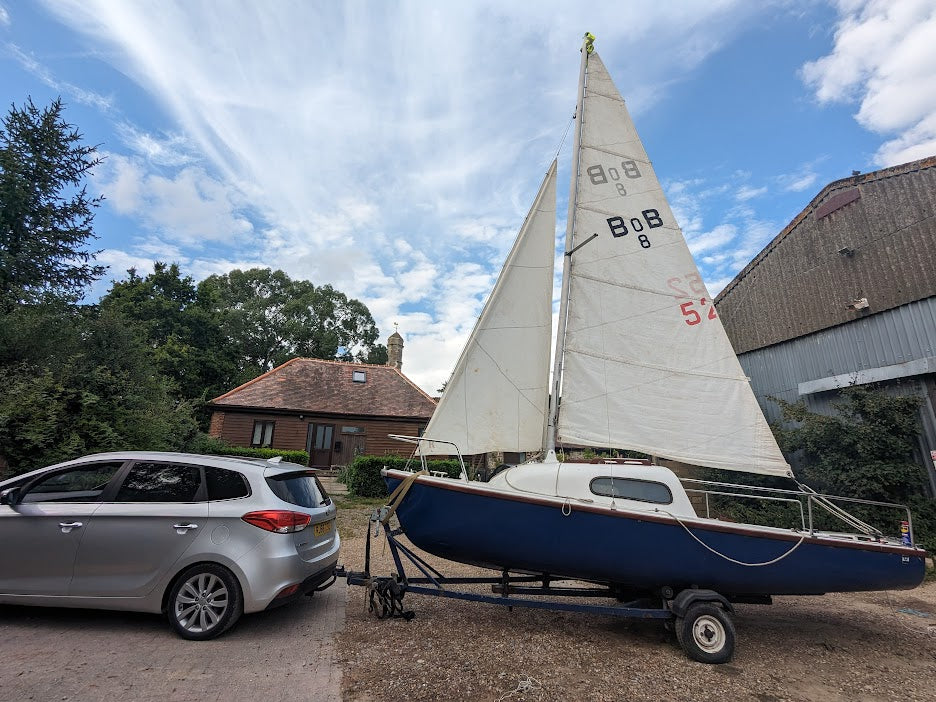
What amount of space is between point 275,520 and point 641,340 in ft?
15.6

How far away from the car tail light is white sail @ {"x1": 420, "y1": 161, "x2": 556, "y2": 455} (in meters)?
1.56

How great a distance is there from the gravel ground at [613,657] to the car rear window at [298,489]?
1344mm

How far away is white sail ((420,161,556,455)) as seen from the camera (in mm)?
5480

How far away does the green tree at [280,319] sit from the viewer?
39562 mm

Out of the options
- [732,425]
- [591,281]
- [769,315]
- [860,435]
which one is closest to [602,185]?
[591,281]

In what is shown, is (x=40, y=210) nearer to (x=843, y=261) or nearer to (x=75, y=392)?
(x=75, y=392)

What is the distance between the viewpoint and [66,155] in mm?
14188

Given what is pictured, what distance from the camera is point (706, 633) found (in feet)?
14.4

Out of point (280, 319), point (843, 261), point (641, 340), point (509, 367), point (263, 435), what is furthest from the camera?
point (280, 319)

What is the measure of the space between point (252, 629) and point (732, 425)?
584 cm

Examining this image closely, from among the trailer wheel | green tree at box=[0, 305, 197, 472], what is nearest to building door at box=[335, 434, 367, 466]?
green tree at box=[0, 305, 197, 472]

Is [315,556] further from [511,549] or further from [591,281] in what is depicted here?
[591,281]

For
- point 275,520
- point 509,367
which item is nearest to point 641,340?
point 509,367

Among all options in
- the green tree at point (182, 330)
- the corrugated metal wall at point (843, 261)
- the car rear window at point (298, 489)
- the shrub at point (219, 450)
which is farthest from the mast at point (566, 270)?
the green tree at point (182, 330)
